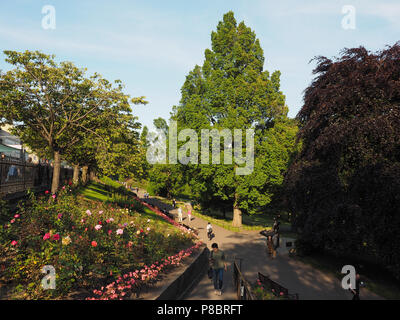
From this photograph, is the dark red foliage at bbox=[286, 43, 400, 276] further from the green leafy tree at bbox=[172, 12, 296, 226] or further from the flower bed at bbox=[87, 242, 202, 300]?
the flower bed at bbox=[87, 242, 202, 300]

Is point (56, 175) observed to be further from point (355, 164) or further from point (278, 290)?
point (355, 164)

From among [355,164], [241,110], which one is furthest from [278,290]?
[241,110]

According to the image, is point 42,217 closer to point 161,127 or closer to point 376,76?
point 376,76

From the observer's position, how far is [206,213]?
1415 inches

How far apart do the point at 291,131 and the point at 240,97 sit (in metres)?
5.85

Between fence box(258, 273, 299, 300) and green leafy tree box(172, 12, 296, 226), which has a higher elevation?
green leafy tree box(172, 12, 296, 226)

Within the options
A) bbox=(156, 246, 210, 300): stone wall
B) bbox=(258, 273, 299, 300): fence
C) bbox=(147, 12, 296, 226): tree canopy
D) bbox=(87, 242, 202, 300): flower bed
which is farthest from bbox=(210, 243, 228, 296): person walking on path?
bbox=(147, 12, 296, 226): tree canopy

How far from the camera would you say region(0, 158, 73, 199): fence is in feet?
37.5

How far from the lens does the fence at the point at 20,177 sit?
11433 millimetres

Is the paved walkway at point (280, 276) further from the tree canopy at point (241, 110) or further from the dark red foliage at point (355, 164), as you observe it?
the tree canopy at point (241, 110)

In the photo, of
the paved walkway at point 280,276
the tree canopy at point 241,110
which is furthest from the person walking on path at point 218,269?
the tree canopy at point 241,110

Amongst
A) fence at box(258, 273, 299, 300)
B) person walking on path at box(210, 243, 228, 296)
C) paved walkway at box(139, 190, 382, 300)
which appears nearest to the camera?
fence at box(258, 273, 299, 300)

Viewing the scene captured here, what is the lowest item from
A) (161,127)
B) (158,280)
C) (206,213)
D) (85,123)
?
(206,213)
